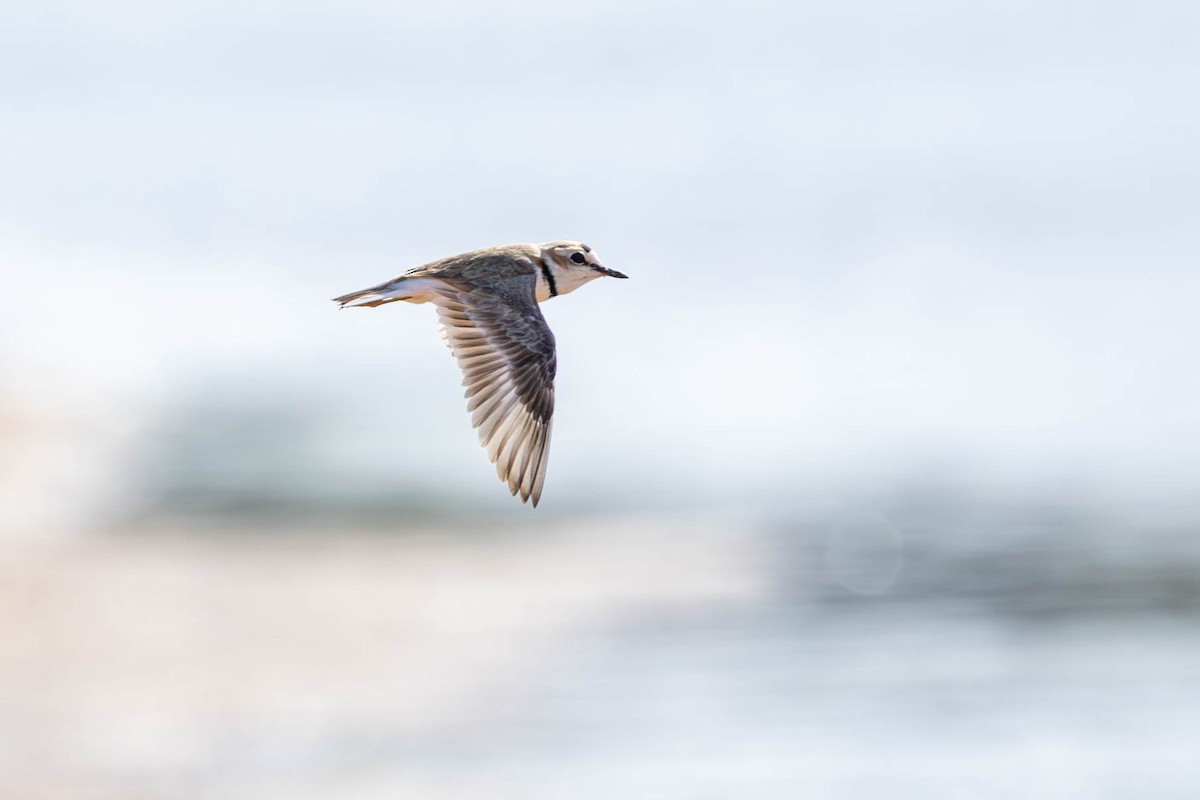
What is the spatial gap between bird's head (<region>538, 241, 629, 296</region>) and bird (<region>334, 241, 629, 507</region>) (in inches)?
15.0

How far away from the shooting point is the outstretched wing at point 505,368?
9086 mm

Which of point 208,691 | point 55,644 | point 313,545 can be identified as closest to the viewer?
point 208,691

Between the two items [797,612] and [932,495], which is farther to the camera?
[932,495]

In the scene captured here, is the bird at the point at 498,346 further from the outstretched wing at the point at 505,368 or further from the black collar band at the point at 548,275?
the black collar band at the point at 548,275

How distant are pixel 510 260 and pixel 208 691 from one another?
14101mm

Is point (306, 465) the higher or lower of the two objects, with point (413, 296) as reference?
lower

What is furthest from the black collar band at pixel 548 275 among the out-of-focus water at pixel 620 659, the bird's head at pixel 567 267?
the out-of-focus water at pixel 620 659

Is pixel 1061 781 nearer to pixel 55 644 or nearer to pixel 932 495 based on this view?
pixel 932 495

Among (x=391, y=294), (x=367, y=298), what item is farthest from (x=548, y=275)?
(x=367, y=298)

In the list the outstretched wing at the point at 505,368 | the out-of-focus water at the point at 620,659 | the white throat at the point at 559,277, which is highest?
the white throat at the point at 559,277

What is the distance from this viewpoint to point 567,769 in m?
19.6

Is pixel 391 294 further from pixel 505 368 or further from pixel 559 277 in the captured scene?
pixel 559 277

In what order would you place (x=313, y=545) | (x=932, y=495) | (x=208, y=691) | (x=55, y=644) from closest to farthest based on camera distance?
(x=208, y=691) → (x=55, y=644) → (x=932, y=495) → (x=313, y=545)

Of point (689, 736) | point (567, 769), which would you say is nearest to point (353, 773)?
point (567, 769)
